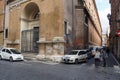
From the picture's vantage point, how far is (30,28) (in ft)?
96.9

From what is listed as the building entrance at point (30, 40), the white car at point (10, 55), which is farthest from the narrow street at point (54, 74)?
the building entrance at point (30, 40)

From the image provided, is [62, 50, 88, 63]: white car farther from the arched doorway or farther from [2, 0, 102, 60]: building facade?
the arched doorway

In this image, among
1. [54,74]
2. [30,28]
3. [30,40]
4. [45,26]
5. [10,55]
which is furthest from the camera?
[30,28]

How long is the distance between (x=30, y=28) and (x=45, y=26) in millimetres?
6500

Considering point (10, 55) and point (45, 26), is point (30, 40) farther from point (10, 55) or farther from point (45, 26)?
point (10, 55)

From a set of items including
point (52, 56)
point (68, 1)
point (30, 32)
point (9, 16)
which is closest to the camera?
point (52, 56)

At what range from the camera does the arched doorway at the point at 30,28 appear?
2679 cm

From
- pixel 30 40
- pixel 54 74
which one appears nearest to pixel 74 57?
pixel 54 74

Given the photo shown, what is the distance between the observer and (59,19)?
22.6 metres

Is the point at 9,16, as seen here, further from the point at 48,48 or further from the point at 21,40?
the point at 48,48

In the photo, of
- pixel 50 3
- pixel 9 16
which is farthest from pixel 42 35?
pixel 9 16

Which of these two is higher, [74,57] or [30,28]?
[30,28]

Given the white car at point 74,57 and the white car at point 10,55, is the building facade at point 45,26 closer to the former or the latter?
the white car at point 74,57

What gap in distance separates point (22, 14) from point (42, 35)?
7024 mm
